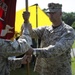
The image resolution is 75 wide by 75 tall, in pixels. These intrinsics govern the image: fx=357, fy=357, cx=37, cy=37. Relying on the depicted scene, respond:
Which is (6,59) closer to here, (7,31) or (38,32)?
(7,31)

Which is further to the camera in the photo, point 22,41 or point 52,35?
point 52,35

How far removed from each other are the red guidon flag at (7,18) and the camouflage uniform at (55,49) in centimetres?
67

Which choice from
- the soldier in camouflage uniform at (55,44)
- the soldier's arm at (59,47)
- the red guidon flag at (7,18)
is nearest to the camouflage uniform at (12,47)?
the red guidon flag at (7,18)

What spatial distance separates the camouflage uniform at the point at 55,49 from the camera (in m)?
5.18

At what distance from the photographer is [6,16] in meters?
4.50

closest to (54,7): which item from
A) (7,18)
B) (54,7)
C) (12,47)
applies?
(54,7)

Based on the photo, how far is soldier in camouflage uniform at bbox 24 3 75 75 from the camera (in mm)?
5203

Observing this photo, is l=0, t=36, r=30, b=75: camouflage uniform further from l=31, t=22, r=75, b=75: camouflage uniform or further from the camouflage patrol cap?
the camouflage patrol cap

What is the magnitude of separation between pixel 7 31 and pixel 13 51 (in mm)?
674

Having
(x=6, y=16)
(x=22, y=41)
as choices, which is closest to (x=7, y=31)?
(x=6, y=16)

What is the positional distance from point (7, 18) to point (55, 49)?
38.9 inches

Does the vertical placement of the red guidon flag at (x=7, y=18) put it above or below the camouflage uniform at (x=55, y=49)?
above

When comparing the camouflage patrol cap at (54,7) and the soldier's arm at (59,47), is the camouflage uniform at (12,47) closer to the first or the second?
the soldier's arm at (59,47)

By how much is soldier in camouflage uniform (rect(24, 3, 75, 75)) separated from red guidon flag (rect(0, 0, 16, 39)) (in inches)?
26.1
